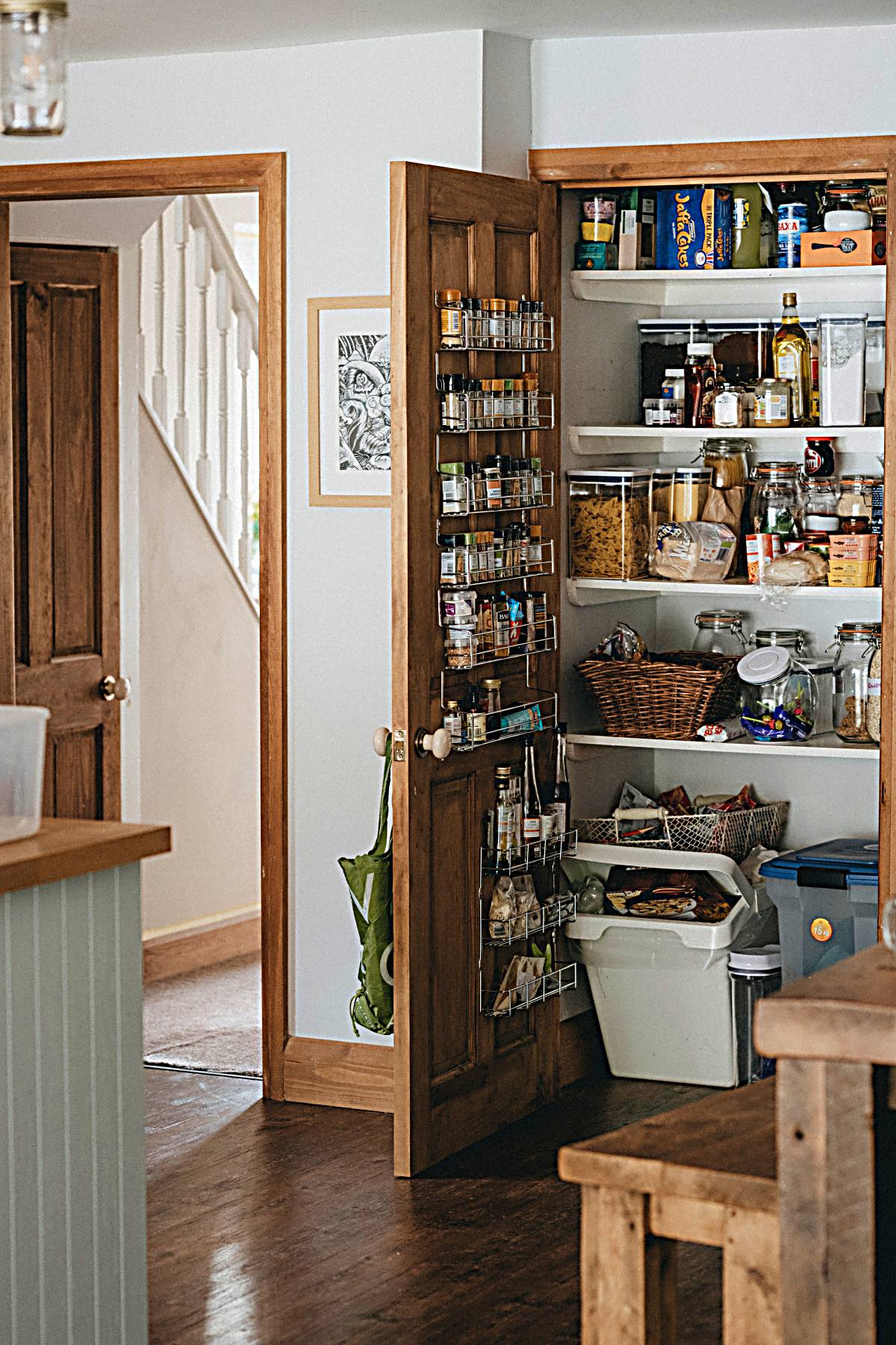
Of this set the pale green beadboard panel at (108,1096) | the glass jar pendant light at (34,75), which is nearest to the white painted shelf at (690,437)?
the pale green beadboard panel at (108,1096)

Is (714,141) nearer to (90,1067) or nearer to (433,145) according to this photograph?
(433,145)

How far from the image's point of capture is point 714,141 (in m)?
4.35

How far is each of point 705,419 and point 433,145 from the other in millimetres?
1030

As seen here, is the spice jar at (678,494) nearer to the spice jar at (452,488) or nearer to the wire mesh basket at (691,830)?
the wire mesh basket at (691,830)

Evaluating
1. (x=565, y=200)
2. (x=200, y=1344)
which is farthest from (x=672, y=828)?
(x=200, y=1344)

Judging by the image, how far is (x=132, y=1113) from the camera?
9.39 ft

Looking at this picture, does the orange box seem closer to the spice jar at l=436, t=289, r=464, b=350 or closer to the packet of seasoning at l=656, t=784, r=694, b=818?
the spice jar at l=436, t=289, r=464, b=350

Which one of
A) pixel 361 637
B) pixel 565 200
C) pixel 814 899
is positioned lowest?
pixel 814 899

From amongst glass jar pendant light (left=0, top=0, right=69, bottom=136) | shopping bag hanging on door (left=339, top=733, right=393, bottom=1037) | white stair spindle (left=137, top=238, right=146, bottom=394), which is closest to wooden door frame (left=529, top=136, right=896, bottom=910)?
shopping bag hanging on door (left=339, top=733, right=393, bottom=1037)

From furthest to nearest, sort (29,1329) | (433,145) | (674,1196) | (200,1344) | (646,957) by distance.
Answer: (646,957)
(433,145)
(200,1344)
(29,1329)
(674,1196)

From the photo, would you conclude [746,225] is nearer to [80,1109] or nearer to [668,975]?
[668,975]

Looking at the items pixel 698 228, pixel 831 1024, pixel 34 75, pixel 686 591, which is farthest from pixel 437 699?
pixel 831 1024

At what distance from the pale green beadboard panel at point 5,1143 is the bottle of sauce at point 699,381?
2.77 metres

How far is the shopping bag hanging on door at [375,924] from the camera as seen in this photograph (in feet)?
14.0
